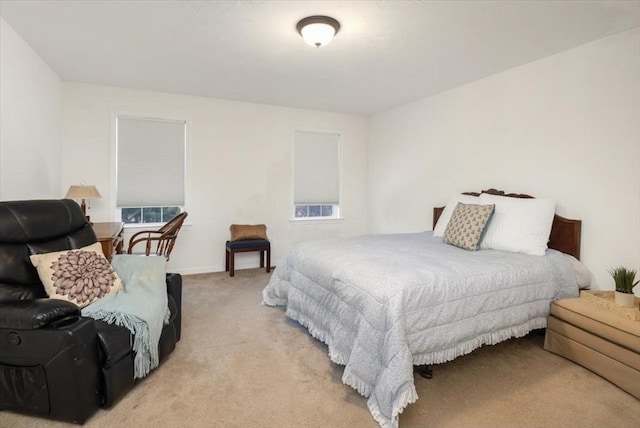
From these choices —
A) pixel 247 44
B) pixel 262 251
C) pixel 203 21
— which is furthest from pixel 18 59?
pixel 262 251

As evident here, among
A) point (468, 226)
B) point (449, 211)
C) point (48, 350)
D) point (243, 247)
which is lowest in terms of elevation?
point (48, 350)

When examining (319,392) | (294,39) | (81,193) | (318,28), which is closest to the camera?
(319,392)

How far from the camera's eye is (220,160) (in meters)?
4.70

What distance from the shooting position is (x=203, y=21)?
249 cm

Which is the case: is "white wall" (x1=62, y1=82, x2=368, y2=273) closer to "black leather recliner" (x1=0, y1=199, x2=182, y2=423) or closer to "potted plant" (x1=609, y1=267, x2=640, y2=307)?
"black leather recliner" (x1=0, y1=199, x2=182, y2=423)

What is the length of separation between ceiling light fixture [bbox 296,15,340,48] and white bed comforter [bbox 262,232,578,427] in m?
1.60

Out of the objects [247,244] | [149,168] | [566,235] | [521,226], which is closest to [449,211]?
→ [521,226]

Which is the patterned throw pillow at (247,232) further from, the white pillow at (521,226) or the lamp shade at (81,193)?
the white pillow at (521,226)

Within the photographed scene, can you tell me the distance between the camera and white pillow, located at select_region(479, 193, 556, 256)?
2.76 metres

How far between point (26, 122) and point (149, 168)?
144 cm

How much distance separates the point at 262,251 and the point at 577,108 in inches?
148

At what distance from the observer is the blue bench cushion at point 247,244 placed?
4414 mm

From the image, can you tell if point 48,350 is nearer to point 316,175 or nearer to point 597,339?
point 597,339

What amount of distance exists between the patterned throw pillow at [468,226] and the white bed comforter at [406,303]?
0.14 meters
